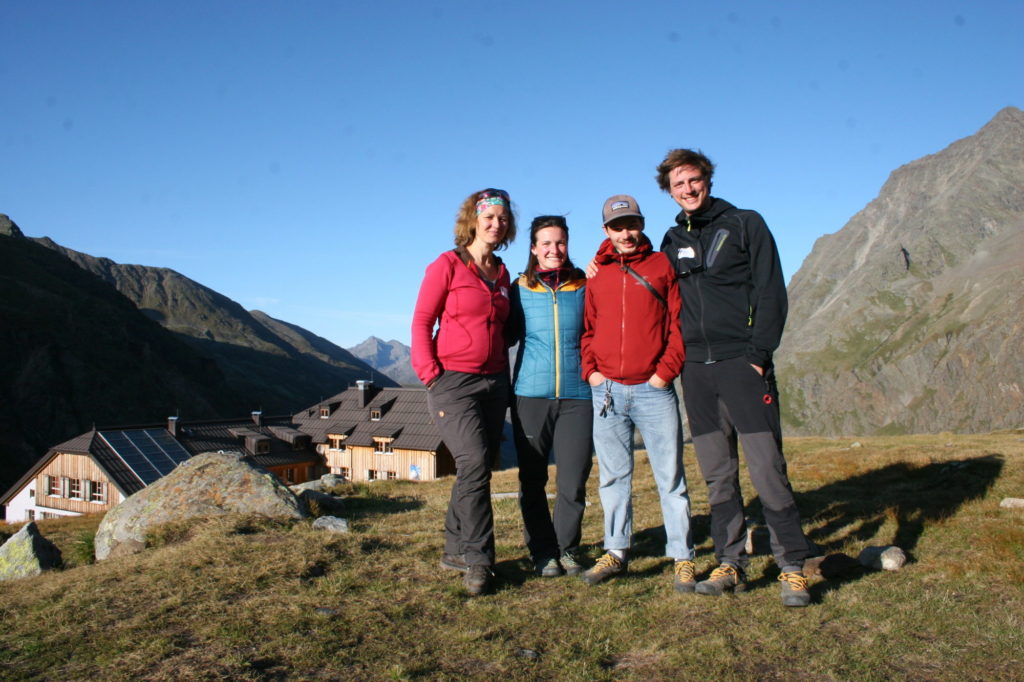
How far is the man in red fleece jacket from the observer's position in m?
5.70

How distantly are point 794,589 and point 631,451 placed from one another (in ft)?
5.44

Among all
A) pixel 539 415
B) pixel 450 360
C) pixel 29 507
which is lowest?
pixel 29 507

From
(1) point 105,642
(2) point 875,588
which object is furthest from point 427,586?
(2) point 875,588

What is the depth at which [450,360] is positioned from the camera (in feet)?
19.4

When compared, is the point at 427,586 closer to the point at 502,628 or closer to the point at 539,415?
the point at 502,628

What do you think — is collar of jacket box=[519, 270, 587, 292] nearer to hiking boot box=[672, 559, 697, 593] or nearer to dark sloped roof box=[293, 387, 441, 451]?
hiking boot box=[672, 559, 697, 593]

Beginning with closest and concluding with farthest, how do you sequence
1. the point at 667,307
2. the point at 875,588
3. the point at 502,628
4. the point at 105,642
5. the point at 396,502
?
the point at 105,642
the point at 502,628
the point at 875,588
the point at 667,307
the point at 396,502

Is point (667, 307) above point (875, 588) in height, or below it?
above

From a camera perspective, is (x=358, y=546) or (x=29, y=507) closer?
(x=358, y=546)

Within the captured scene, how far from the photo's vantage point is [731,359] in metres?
5.46

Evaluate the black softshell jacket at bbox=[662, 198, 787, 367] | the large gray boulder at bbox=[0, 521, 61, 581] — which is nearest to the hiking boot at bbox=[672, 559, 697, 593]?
the black softshell jacket at bbox=[662, 198, 787, 367]

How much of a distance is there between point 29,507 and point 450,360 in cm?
5281

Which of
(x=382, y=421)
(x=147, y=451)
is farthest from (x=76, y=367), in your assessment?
(x=382, y=421)

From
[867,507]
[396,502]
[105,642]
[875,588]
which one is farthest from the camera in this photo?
[396,502]
